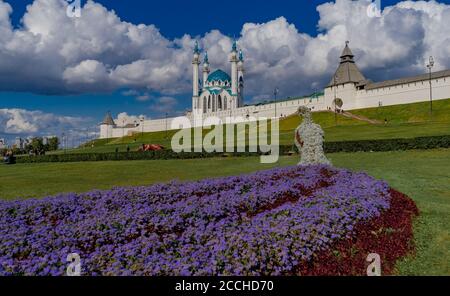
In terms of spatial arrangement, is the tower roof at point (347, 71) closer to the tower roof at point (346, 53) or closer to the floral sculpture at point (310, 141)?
the tower roof at point (346, 53)

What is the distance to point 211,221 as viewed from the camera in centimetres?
808

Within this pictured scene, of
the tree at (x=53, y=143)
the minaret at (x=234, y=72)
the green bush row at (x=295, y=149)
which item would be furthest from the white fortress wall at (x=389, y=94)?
the tree at (x=53, y=143)

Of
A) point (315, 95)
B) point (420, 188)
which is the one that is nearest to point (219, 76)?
point (315, 95)

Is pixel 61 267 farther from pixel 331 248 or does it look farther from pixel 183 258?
pixel 331 248

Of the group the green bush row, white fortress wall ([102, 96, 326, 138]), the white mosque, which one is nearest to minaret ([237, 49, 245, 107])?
the white mosque

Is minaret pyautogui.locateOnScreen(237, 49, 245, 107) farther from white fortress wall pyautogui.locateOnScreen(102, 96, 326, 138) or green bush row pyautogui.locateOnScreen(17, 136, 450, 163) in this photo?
green bush row pyautogui.locateOnScreen(17, 136, 450, 163)

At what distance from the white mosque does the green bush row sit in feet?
145

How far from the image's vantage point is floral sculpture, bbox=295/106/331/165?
1616cm

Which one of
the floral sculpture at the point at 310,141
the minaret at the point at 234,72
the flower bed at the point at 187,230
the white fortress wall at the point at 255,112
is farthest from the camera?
the minaret at the point at 234,72

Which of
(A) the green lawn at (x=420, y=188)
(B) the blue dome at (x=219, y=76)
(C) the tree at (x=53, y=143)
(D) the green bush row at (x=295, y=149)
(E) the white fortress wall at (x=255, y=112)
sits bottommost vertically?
(A) the green lawn at (x=420, y=188)

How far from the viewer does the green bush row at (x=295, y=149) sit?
28188 millimetres

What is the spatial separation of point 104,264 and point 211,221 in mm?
2973

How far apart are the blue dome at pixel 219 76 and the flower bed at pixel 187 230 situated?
14012cm

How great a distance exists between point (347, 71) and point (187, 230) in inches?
3377
